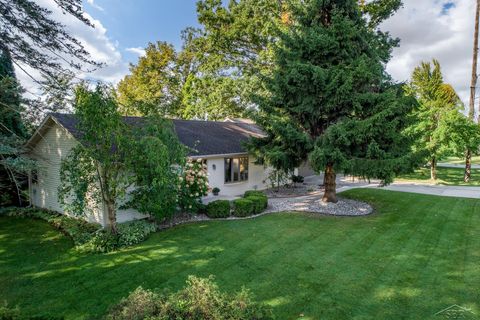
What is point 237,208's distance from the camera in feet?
39.8

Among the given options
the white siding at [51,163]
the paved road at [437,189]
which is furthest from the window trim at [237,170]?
the white siding at [51,163]

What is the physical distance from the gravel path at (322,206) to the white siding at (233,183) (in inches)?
93.8

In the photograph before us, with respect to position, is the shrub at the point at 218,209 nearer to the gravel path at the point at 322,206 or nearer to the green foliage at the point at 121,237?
the gravel path at the point at 322,206

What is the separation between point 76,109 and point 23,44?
2228mm

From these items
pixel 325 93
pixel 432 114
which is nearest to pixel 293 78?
pixel 325 93

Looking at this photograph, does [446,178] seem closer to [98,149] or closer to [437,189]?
[437,189]

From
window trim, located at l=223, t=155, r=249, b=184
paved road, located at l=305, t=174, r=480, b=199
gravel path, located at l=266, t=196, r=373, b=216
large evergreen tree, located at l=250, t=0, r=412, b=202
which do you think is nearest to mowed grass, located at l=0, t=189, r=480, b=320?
gravel path, located at l=266, t=196, r=373, b=216

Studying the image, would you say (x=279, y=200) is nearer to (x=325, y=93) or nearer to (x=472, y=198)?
(x=325, y=93)

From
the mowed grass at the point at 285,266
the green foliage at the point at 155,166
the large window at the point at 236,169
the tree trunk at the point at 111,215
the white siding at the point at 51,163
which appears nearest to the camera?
the mowed grass at the point at 285,266

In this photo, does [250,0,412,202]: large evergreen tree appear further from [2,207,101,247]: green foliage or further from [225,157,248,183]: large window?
[2,207,101,247]: green foliage

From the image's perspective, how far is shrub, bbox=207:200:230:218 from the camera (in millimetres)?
11852

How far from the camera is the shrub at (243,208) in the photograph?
12.1 m

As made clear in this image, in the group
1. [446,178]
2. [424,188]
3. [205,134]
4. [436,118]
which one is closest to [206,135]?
[205,134]

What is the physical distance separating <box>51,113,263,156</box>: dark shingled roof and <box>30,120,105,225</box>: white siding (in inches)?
34.5
